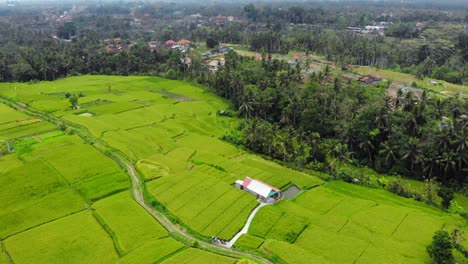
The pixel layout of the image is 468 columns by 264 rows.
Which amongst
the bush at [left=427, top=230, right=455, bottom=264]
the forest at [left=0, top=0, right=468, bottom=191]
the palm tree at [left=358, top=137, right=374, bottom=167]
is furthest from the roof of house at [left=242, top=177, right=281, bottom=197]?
the palm tree at [left=358, top=137, right=374, bottom=167]

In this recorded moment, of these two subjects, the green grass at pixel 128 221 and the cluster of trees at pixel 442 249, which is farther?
the green grass at pixel 128 221

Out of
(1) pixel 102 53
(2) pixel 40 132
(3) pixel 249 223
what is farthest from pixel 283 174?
(1) pixel 102 53

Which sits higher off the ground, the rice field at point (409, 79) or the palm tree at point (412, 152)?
the rice field at point (409, 79)

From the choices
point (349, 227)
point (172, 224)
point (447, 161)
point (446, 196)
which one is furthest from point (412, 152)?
point (172, 224)

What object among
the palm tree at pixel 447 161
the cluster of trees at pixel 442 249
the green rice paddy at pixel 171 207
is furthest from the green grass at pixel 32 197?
the palm tree at pixel 447 161

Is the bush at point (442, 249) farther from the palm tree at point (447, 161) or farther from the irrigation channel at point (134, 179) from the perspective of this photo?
the palm tree at point (447, 161)

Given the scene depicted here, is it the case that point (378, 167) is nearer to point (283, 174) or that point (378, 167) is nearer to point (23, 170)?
point (283, 174)

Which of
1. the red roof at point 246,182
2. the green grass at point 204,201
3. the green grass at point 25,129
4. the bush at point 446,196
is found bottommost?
the bush at point 446,196
